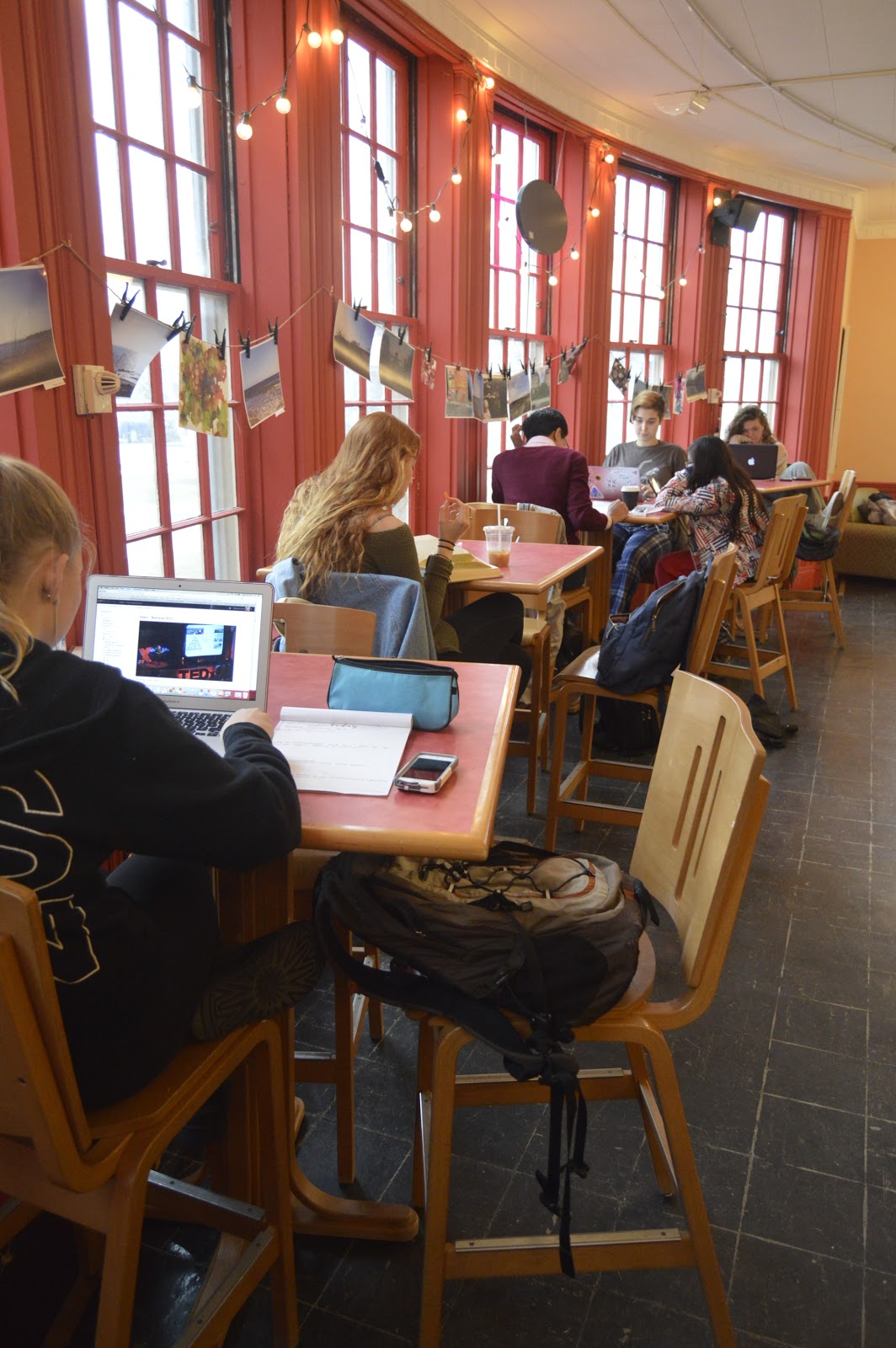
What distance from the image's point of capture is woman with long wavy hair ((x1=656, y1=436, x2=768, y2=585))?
4473 millimetres

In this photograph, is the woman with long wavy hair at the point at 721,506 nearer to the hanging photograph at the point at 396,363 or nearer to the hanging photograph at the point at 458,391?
the hanging photograph at the point at 458,391

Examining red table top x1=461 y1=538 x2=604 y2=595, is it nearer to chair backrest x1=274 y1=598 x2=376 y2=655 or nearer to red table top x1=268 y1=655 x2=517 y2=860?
chair backrest x1=274 y1=598 x2=376 y2=655

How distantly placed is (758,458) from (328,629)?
531cm

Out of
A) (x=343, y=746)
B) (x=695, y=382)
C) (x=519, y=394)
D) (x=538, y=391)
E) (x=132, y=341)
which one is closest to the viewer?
(x=343, y=746)

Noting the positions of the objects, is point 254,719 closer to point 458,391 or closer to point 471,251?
point 458,391

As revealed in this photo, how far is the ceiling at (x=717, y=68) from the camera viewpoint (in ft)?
16.2

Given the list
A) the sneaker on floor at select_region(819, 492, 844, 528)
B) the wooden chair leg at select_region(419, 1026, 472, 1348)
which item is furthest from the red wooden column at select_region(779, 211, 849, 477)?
the wooden chair leg at select_region(419, 1026, 472, 1348)

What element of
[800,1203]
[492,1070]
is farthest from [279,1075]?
[800,1203]

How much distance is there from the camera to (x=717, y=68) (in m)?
5.88

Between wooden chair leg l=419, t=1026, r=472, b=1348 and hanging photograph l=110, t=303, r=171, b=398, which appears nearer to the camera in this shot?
wooden chair leg l=419, t=1026, r=472, b=1348

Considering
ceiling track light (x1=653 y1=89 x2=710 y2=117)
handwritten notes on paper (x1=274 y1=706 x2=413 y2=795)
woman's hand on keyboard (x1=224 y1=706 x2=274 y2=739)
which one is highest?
ceiling track light (x1=653 y1=89 x2=710 y2=117)

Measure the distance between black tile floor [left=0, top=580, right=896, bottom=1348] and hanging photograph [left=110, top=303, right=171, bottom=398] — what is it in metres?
1.56

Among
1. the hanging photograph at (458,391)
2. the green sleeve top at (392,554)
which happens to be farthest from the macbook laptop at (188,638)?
the hanging photograph at (458,391)

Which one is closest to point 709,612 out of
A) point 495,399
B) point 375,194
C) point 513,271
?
point 375,194
